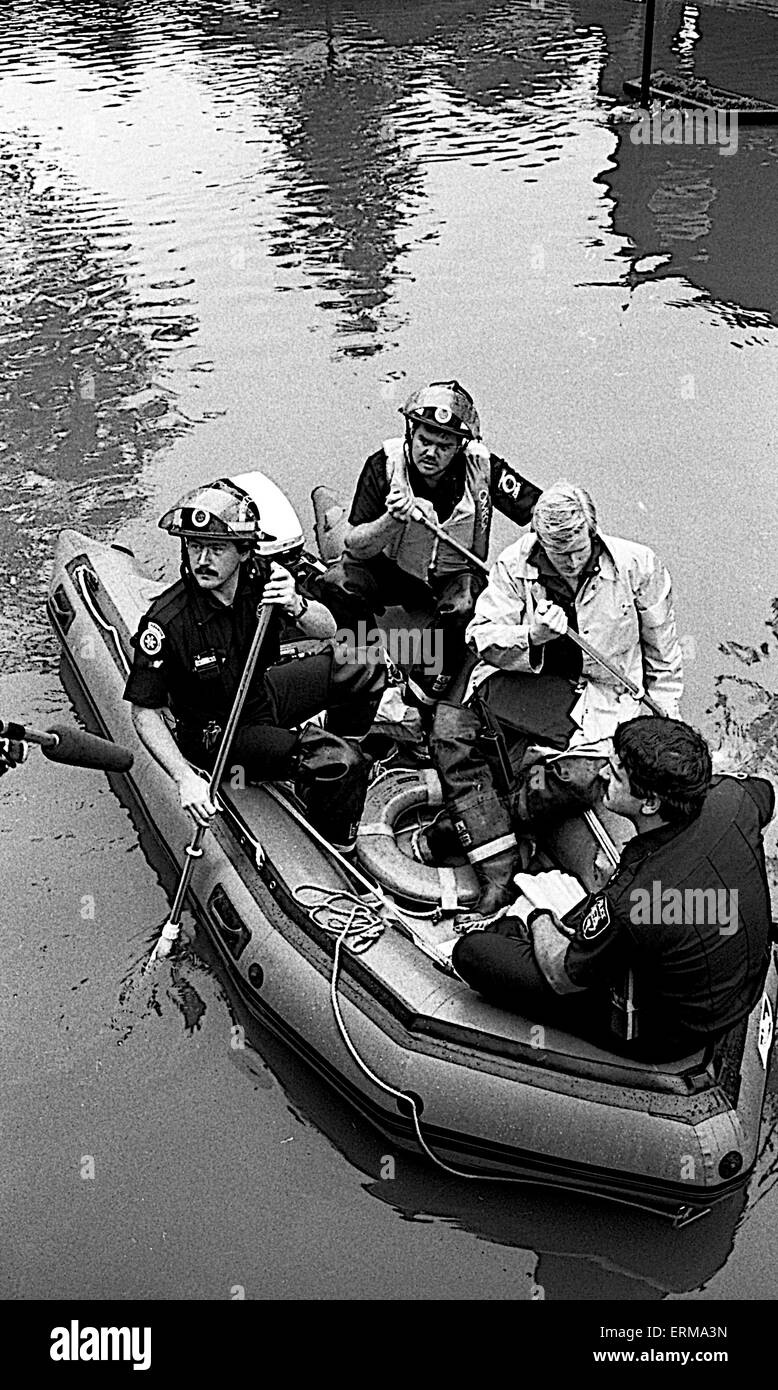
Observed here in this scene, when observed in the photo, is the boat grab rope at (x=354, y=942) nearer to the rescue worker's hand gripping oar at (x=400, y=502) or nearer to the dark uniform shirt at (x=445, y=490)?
the rescue worker's hand gripping oar at (x=400, y=502)

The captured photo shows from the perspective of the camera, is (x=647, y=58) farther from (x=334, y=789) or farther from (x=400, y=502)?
(x=334, y=789)

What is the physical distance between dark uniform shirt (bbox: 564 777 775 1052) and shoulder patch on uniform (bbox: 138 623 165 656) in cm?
151

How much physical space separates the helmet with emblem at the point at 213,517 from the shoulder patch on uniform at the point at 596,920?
4.77ft

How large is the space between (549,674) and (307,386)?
3992 mm

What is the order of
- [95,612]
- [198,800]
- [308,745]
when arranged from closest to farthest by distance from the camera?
[198,800]
[308,745]
[95,612]

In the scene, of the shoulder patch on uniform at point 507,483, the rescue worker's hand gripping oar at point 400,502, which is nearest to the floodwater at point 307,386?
the shoulder patch on uniform at point 507,483

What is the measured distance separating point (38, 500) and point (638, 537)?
2.90 metres

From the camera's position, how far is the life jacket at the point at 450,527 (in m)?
4.62

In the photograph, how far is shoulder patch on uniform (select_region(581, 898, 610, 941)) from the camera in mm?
3035

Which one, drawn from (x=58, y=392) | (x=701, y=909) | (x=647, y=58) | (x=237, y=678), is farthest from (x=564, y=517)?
(x=647, y=58)

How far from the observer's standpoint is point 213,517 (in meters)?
3.77

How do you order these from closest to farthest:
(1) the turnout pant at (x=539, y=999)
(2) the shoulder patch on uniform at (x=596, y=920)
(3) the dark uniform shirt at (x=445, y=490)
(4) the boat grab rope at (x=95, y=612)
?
1. (2) the shoulder patch on uniform at (x=596, y=920)
2. (1) the turnout pant at (x=539, y=999)
3. (3) the dark uniform shirt at (x=445, y=490)
4. (4) the boat grab rope at (x=95, y=612)

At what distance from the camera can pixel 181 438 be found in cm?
724
